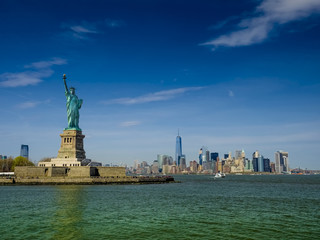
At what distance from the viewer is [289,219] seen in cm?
3147

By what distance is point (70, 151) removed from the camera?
292ft

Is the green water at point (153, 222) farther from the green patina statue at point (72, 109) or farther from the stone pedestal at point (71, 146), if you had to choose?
the green patina statue at point (72, 109)

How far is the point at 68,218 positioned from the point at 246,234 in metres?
16.6

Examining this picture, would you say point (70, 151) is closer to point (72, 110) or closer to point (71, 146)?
point (71, 146)

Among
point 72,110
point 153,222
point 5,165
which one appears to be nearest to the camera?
point 153,222

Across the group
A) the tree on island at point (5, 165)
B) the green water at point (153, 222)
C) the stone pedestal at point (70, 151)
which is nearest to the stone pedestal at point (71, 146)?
the stone pedestal at point (70, 151)

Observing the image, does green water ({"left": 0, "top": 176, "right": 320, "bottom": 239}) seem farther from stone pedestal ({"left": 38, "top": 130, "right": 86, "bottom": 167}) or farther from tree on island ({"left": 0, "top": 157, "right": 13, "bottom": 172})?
tree on island ({"left": 0, "top": 157, "right": 13, "bottom": 172})

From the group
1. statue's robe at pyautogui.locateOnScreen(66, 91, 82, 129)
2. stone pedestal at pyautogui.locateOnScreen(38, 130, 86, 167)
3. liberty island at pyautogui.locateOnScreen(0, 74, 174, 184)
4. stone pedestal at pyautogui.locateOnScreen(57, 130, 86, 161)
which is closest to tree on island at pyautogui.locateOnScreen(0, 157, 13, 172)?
stone pedestal at pyautogui.locateOnScreen(38, 130, 86, 167)

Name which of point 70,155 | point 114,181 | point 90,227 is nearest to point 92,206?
point 90,227

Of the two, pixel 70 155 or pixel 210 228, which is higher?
pixel 70 155

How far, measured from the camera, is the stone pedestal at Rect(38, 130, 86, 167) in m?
87.2

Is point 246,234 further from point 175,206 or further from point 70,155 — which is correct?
point 70,155

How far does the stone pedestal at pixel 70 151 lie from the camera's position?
87.2m

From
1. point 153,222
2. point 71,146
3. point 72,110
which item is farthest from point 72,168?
point 153,222
